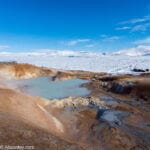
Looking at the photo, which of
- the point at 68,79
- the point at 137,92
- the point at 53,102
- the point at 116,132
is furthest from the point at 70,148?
the point at 68,79

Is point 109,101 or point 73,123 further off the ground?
point 109,101

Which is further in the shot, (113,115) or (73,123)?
(113,115)
